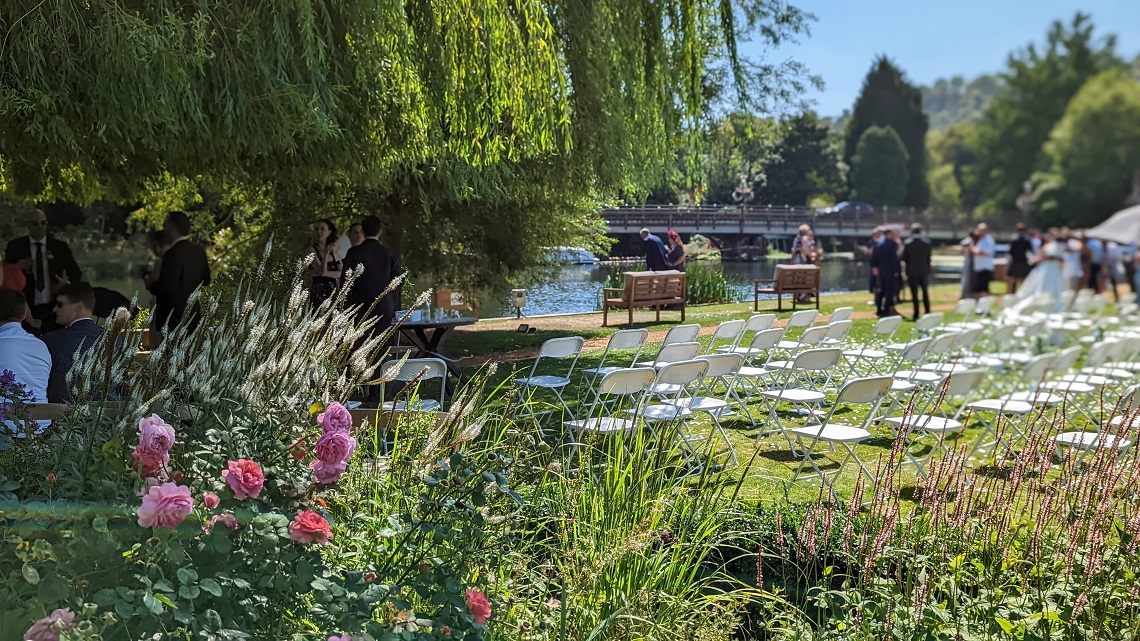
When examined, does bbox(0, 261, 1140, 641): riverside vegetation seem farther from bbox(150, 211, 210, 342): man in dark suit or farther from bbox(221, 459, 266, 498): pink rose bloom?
bbox(150, 211, 210, 342): man in dark suit

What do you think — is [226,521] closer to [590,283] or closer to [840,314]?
[590,283]

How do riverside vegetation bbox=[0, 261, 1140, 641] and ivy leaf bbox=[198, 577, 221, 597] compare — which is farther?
riverside vegetation bbox=[0, 261, 1140, 641]

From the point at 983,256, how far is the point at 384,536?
145 inches

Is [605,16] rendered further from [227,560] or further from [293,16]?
[227,560]

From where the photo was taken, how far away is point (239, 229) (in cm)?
1424

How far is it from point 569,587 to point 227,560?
144cm

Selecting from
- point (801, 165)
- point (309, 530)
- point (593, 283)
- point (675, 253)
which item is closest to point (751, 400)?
point (675, 253)

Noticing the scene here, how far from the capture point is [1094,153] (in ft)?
10.5

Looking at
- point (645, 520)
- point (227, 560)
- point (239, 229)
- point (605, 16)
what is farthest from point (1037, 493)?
point (239, 229)

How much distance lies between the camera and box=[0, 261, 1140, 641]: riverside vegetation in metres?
2.74

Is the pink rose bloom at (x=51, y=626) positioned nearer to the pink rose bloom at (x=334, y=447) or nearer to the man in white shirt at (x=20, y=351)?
the pink rose bloom at (x=334, y=447)

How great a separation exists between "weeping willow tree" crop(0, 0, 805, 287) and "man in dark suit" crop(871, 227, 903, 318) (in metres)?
1.76

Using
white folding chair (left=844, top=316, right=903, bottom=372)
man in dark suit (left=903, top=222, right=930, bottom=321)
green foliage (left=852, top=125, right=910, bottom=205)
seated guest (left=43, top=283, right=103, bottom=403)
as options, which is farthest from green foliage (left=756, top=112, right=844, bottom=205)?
seated guest (left=43, top=283, right=103, bottom=403)

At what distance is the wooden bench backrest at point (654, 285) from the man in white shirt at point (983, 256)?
3.07 m
